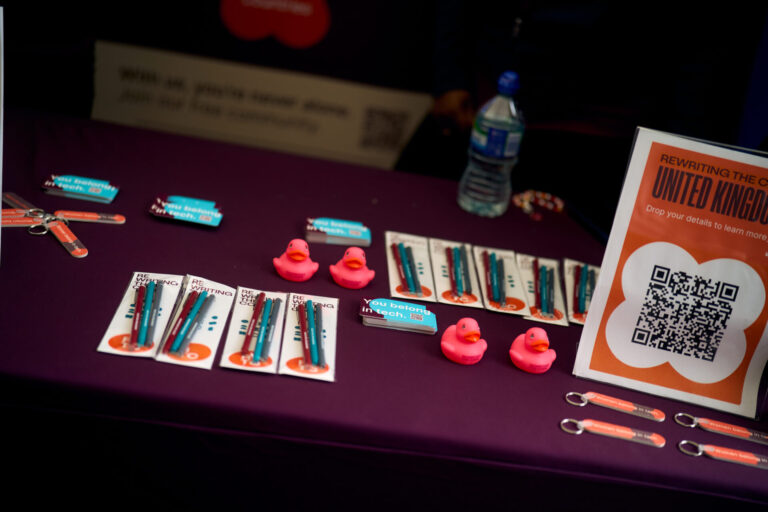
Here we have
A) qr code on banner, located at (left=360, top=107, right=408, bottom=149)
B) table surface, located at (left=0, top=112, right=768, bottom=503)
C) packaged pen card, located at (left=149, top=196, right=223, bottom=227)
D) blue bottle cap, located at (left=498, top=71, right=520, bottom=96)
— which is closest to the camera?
table surface, located at (left=0, top=112, right=768, bottom=503)

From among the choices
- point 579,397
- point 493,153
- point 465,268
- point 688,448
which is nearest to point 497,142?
point 493,153

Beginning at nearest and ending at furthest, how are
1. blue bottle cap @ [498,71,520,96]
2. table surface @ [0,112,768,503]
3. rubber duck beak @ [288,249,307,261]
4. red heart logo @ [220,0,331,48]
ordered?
table surface @ [0,112,768,503]
rubber duck beak @ [288,249,307,261]
blue bottle cap @ [498,71,520,96]
red heart logo @ [220,0,331,48]

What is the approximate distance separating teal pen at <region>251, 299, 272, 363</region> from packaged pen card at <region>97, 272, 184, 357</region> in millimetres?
130

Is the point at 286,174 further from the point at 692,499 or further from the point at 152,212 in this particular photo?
the point at 692,499

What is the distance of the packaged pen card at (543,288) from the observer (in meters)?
1.05

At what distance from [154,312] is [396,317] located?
0.36 metres

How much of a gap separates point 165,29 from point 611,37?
1.42 meters

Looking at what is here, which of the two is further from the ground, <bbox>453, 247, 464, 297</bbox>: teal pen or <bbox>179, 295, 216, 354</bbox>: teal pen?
<bbox>453, 247, 464, 297</bbox>: teal pen

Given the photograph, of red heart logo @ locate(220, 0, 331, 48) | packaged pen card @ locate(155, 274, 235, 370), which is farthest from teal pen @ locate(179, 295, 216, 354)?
red heart logo @ locate(220, 0, 331, 48)

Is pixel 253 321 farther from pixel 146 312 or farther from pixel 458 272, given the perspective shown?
pixel 458 272

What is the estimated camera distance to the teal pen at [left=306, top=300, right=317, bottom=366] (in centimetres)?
84

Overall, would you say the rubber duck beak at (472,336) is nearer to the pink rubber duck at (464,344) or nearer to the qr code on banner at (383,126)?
the pink rubber duck at (464,344)

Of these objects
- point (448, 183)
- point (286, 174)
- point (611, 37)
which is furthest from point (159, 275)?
point (611, 37)

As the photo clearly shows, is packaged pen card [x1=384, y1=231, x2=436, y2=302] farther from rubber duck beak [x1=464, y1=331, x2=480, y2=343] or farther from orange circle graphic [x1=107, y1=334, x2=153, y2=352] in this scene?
orange circle graphic [x1=107, y1=334, x2=153, y2=352]
